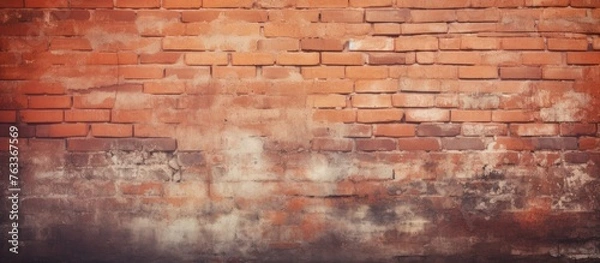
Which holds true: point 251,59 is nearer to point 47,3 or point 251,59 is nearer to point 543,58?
point 47,3

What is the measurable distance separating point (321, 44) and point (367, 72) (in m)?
0.35

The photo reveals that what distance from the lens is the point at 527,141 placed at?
270 cm

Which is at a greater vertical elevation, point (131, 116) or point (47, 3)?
point (47, 3)

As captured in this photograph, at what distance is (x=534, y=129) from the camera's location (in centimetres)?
269

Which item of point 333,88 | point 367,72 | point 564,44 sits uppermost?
point 564,44

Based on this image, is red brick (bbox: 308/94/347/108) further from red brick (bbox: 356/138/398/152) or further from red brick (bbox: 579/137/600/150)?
red brick (bbox: 579/137/600/150)

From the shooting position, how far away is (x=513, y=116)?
2689 mm

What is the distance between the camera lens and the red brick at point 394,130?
270cm

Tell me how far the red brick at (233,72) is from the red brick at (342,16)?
1.86 ft

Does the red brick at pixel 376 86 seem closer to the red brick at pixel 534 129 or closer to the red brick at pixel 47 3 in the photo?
the red brick at pixel 534 129

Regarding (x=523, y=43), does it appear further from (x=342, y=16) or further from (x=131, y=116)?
(x=131, y=116)

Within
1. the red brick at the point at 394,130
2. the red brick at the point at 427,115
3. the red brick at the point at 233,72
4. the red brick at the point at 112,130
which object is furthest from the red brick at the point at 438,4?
the red brick at the point at 112,130

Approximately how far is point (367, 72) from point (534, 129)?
1.14m

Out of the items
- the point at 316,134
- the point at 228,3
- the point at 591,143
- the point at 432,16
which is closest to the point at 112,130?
the point at 228,3
